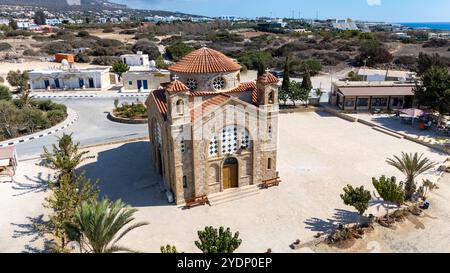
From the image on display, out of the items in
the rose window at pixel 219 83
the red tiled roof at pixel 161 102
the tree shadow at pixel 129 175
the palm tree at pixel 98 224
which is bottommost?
the tree shadow at pixel 129 175

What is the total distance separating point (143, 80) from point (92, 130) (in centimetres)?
1963

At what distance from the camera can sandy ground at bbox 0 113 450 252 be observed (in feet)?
61.8

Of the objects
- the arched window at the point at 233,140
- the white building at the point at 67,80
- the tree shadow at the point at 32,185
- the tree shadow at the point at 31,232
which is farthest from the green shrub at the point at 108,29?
the arched window at the point at 233,140

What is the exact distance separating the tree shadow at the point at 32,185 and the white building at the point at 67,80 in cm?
3233

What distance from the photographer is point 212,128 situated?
2111 centimetres

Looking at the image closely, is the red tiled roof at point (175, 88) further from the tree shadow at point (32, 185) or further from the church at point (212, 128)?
the tree shadow at point (32, 185)

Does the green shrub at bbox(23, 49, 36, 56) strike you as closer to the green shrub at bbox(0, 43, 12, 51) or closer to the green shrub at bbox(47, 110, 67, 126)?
the green shrub at bbox(0, 43, 12, 51)

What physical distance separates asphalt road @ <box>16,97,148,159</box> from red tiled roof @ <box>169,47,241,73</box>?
545 inches

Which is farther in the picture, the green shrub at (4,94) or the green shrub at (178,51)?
the green shrub at (178,51)

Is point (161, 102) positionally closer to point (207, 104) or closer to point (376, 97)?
point (207, 104)

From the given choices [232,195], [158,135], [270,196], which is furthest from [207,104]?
[270,196]

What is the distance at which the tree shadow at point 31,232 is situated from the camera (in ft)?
58.0

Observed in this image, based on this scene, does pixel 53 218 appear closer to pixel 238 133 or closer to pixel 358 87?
pixel 238 133
